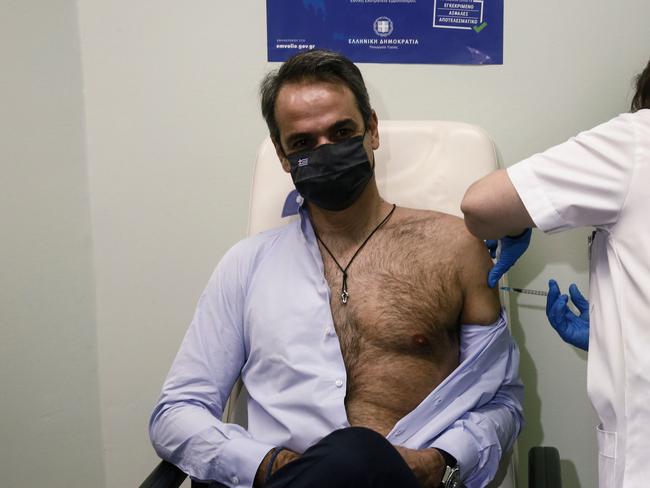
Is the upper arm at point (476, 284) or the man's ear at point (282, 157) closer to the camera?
the upper arm at point (476, 284)

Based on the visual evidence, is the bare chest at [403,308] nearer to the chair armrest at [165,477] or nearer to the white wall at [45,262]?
the chair armrest at [165,477]

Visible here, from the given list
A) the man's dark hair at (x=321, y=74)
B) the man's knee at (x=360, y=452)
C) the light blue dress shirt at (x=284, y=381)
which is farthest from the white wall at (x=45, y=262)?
the man's knee at (x=360, y=452)

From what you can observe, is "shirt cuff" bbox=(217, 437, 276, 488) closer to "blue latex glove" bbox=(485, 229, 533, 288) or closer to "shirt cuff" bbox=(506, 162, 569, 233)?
"blue latex glove" bbox=(485, 229, 533, 288)

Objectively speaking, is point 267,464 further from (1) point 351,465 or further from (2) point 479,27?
(2) point 479,27

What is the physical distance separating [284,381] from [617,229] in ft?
2.54

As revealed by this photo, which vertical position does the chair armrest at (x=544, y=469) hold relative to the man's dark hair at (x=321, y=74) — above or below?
below

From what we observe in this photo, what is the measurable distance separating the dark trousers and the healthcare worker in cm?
35

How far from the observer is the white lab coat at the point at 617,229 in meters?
1.06

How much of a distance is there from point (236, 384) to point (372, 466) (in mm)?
620

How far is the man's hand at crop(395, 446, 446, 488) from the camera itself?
130 centimetres

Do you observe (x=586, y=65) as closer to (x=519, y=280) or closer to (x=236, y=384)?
(x=519, y=280)

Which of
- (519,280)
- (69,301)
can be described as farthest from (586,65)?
(69,301)

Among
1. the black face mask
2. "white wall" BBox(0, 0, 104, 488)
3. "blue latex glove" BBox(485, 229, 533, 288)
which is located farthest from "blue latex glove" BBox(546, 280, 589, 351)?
"white wall" BBox(0, 0, 104, 488)

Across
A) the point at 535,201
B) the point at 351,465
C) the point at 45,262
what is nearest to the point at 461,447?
the point at 351,465
